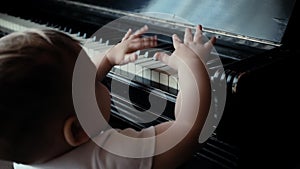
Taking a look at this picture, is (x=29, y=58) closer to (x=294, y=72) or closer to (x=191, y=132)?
(x=191, y=132)

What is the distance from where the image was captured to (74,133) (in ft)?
2.17

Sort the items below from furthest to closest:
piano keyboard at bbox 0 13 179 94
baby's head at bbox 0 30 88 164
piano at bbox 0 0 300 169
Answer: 1. piano keyboard at bbox 0 13 179 94
2. piano at bbox 0 0 300 169
3. baby's head at bbox 0 30 88 164

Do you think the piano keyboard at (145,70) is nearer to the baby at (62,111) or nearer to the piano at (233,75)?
the piano at (233,75)

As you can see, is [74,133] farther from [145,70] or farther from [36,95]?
[145,70]

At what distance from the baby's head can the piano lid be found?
21.3 inches

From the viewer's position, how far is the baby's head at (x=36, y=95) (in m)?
0.59

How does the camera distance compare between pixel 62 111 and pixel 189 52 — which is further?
pixel 189 52

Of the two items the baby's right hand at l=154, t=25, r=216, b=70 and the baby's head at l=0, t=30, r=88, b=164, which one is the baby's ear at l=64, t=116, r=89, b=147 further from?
the baby's right hand at l=154, t=25, r=216, b=70

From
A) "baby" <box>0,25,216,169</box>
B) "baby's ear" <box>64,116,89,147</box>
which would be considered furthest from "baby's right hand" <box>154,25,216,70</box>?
"baby's ear" <box>64,116,89,147</box>

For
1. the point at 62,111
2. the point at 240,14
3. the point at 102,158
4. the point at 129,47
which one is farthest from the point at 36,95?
the point at 240,14

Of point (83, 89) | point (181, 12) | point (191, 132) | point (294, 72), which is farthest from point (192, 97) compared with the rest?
point (181, 12)

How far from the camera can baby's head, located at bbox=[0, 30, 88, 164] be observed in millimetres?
587

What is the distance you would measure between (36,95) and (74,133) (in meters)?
0.11

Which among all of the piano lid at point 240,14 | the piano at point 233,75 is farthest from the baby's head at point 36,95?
the piano lid at point 240,14
